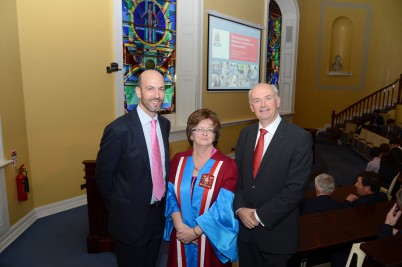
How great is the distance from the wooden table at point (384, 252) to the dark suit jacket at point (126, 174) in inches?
51.8

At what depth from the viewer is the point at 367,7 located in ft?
34.9

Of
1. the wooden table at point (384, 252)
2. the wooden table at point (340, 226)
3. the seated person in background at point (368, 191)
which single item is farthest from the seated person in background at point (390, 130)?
the wooden table at point (384, 252)

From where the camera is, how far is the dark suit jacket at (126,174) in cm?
184

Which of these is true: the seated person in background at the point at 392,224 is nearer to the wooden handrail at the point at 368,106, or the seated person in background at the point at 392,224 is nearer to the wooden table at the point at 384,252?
the wooden table at the point at 384,252

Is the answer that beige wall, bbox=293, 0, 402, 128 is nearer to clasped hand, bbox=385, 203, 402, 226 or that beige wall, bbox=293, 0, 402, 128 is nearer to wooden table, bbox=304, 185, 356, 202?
wooden table, bbox=304, 185, 356, 202

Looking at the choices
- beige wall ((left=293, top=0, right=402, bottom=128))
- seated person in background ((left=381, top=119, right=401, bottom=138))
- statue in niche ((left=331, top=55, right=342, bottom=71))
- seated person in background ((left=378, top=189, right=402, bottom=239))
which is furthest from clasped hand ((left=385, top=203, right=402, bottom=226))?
statue in niche ((left=331, top=55, right=342, bottom=71))

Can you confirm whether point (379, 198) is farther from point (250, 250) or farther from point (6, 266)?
point (6, 266)

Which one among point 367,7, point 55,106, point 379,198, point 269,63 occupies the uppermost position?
point 367,7

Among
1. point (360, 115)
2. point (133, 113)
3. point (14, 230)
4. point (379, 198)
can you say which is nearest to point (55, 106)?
point (14, 230)

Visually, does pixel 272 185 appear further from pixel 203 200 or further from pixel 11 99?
pixel 11 99

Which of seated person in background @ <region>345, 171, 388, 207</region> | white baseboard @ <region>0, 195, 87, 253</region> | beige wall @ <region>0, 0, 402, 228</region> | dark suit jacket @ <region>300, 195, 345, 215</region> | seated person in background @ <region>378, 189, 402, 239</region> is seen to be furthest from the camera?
beige wall @ <region>0, 0, 402, 228</region>

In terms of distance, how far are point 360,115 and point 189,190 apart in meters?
10.5

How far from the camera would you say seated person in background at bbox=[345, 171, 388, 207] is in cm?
300

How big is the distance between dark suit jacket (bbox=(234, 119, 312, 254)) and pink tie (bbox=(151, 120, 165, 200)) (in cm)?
48
